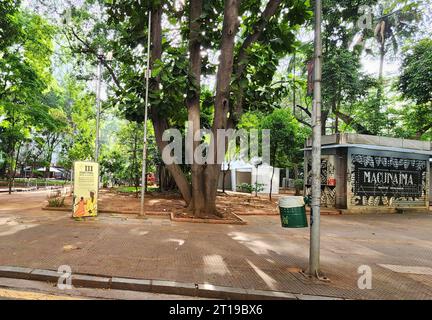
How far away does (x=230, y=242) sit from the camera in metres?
7.90

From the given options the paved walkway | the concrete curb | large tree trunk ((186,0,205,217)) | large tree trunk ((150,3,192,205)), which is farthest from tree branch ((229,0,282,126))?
the concrete curb

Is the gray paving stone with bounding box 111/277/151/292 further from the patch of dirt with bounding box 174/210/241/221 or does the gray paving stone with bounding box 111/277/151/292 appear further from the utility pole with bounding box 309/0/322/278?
the patch of dirt with bounding box 174/210/241/221

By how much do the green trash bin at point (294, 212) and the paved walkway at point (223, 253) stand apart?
0.84 meters

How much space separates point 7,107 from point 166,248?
1485 centimetres

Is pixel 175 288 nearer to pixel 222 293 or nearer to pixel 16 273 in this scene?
pixel 222 293

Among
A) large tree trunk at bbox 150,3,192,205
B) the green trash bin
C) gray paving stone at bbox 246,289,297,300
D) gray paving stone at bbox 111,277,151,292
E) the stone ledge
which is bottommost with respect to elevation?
gray paving stone at bbox 246,289,297,300

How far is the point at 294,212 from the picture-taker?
5.70 metres

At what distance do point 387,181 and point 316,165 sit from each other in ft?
44.5

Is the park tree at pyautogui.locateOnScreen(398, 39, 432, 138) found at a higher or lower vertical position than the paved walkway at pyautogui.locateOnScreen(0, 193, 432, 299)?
higher

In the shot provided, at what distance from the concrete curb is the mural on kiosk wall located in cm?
1281

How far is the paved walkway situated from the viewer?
16.5 ft

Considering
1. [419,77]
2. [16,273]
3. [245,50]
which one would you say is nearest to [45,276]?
[16,273]
